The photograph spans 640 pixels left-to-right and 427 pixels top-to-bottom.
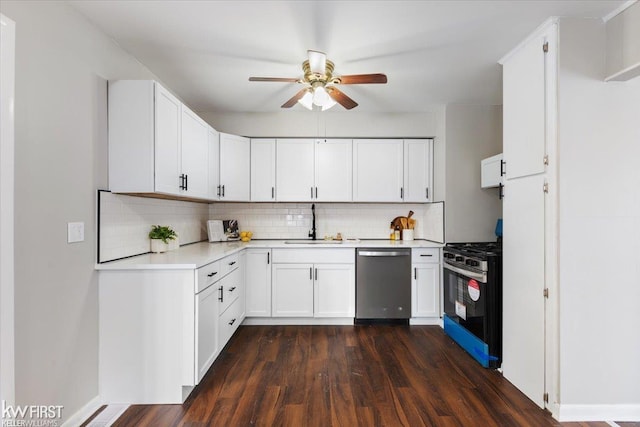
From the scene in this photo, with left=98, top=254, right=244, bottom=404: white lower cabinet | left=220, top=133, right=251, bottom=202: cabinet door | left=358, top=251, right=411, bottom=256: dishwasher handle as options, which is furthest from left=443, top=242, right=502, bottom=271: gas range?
left=220, top=133, right=251, bottom=202: cabinet door

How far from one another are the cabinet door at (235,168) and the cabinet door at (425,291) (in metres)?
A: 2.25

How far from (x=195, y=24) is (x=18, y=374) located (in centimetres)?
221

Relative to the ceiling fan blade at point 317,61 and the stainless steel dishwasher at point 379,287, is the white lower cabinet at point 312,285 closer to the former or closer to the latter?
the stainless steel dishwasher at point 379,287

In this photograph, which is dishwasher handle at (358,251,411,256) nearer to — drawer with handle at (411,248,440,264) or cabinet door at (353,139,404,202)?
drawer with handle at (411,248,440,264)

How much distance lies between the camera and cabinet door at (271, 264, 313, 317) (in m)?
3.49

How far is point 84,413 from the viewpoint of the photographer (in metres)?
1.89

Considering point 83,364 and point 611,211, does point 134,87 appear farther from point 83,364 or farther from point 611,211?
point 611,211

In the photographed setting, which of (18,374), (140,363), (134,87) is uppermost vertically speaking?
(134,87)

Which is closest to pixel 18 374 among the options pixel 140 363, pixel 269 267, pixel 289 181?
pixel 140 363

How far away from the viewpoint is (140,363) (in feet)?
6.68

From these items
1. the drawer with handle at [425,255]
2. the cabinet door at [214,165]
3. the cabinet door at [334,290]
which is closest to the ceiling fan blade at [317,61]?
the cabinet door at [214,165]

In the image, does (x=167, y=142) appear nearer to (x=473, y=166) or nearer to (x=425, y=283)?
(x=425, y=283)

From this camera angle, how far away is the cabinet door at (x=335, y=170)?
3.86 metres

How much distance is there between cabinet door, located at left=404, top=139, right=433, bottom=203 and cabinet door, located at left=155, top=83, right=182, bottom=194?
262 cm
